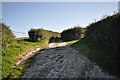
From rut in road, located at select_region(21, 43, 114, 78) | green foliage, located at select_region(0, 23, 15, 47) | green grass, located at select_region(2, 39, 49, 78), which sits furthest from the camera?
green foliage, located at select_region(0, 23, 15, 47)

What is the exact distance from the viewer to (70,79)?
14.8 meters

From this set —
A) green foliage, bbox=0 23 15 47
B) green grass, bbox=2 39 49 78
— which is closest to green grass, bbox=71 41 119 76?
green grass, bbox=2 39 49 78

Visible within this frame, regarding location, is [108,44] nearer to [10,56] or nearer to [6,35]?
[10,56]

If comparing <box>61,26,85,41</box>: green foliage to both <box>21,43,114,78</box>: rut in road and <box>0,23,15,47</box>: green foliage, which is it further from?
<box>21,43,114,78</box>: rut in road

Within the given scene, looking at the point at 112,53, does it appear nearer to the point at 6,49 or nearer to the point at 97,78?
the point at 97,78

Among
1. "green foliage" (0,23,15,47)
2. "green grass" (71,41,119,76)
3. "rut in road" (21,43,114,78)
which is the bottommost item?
"rut in road" (21,43,114,78)

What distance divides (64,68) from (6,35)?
1121cm

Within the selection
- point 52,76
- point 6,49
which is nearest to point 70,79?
point 52,76

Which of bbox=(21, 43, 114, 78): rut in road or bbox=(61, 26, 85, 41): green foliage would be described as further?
bbox=(61, 26, 85, 41): green foliage

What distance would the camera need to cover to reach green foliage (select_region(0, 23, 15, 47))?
81.6 feet

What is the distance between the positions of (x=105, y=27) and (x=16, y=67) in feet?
26.9

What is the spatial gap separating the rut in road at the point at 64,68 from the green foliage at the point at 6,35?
5.48 m

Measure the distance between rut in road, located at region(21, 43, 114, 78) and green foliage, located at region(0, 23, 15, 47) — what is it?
5.48m

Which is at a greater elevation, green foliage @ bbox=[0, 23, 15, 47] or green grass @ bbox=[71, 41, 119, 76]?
green foliage @ bbox=[0, 23, 15, 47]
